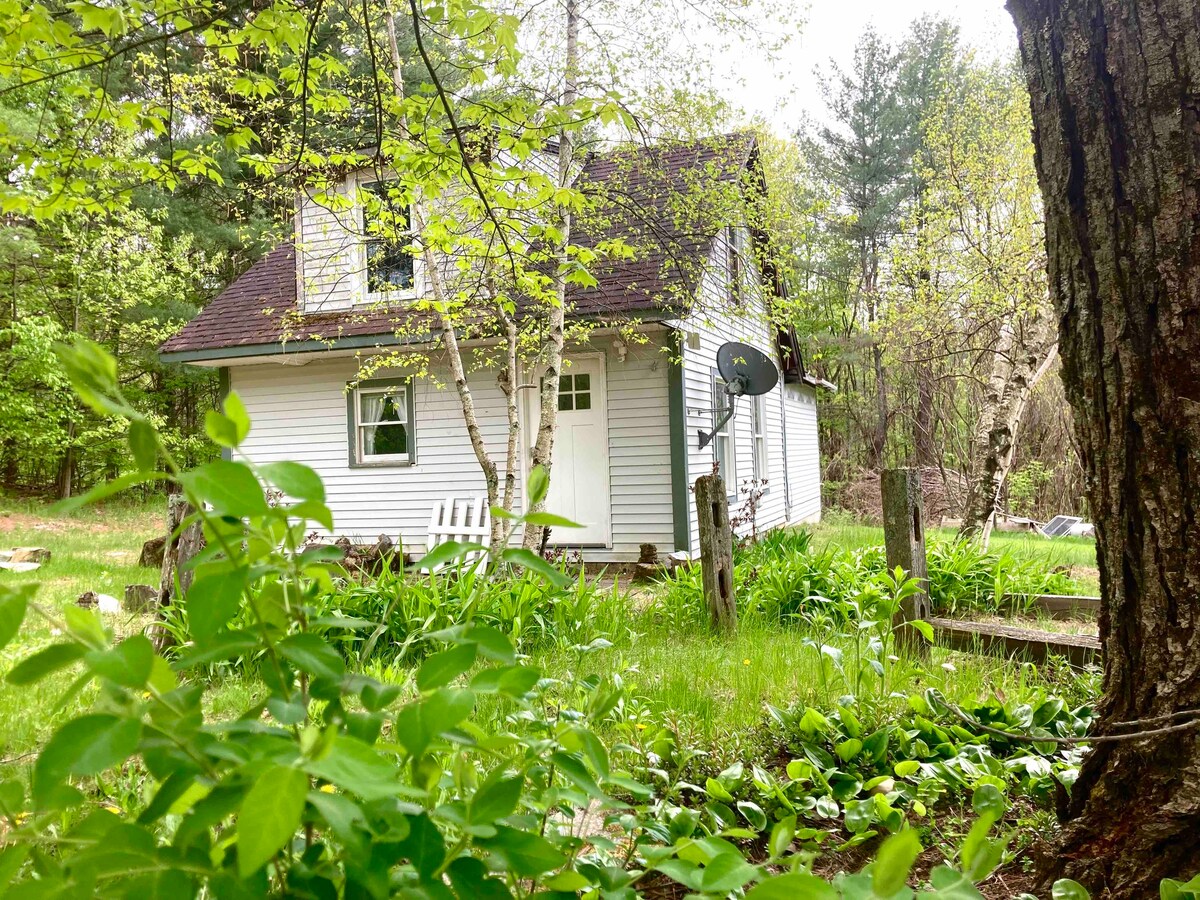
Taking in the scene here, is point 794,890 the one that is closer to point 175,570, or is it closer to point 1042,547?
point 175,570

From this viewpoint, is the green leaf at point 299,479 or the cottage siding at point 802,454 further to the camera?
the cottage siding at point 802,454

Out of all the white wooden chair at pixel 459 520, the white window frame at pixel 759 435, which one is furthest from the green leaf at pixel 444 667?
the white window frame at pixel 759 435

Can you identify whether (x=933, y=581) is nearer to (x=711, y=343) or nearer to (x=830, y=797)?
(x=830, y=797)

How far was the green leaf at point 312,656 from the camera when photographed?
0.59 meters

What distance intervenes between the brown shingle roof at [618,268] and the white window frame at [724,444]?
2.31 m

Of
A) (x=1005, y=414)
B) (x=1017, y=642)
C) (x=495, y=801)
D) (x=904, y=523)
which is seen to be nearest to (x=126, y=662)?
(x=495, y=801)

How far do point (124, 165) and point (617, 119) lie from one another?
252 centimetres

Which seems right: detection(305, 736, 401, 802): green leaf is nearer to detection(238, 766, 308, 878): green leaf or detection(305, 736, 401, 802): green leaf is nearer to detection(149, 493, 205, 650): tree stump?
detection(238, 766, 308, 878): green leaf

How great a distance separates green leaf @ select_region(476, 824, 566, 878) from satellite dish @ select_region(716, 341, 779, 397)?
8146mm

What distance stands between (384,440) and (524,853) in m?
11.1

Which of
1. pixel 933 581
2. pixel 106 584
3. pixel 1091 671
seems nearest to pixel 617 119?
pixel 1091 671

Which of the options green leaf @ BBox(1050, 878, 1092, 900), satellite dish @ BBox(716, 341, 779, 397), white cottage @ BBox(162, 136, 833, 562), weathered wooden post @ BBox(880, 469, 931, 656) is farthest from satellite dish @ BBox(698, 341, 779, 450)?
green leaf @ BBox(1050, 878, 1092, 900)

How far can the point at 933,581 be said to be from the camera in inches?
228

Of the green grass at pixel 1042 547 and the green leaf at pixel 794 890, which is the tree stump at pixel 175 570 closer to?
the green leaf at pixel 794 890
